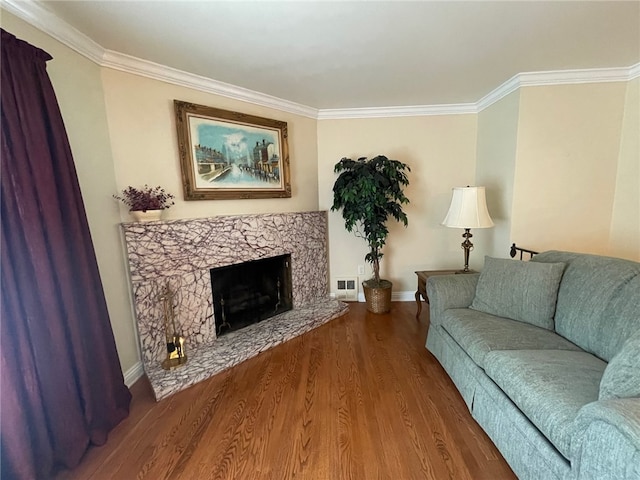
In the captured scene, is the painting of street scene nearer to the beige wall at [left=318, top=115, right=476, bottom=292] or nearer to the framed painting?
the framed painting

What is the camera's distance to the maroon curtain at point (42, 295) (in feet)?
3.92

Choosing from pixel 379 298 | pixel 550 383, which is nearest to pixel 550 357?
pixel 550 383

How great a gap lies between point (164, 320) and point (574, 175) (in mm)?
3650

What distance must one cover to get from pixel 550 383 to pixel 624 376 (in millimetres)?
269

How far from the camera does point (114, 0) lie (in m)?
1.43

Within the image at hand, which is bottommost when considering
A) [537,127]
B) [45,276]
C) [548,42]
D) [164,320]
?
[164,320]

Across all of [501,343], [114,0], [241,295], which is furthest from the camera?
[241,295]

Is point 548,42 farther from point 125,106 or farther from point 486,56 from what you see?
point 125,106

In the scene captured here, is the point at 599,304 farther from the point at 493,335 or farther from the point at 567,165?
the point at 567,165

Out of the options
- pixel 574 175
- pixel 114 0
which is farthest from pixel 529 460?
pixel 114 0

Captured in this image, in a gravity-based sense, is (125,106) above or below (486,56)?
below

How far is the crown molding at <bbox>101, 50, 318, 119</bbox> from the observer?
197cm

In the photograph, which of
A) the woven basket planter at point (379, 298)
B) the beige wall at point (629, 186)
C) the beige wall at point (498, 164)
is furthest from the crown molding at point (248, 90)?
the woven basket planter at point (379, 298)

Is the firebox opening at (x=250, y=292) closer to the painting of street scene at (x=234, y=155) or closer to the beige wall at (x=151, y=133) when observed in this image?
the beige wall at (x=151, y=133)
